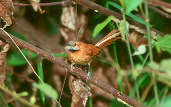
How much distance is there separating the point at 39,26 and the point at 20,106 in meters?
1.49

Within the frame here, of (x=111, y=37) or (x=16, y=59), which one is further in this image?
(x=16, y=59)

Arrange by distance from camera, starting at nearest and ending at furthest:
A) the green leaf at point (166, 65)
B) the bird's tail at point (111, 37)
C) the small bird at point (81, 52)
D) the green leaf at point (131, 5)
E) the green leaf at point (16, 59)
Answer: the green leaf at point (166, 65) < the green leaf at point (131, 5) < the bird's tail at point (111, 37) < the small bird at point (81, 52) < the green leaf at point (16, 59)

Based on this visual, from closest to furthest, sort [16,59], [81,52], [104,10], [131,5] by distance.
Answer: [131,5]
[104,10]
[81,52]
[16,59]

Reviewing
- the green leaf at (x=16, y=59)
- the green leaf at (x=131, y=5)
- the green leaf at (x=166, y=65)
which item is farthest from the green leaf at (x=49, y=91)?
the green leaf at (x=16, y=59)

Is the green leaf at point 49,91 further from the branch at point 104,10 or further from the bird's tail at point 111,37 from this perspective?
the branch at point 104,10

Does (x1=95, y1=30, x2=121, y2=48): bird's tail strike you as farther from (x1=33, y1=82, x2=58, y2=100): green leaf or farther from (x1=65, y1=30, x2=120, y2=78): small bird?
(x1=33, y1=82, x2=58, y2=100): green leaf

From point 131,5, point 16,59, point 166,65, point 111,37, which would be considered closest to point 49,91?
point 166,65

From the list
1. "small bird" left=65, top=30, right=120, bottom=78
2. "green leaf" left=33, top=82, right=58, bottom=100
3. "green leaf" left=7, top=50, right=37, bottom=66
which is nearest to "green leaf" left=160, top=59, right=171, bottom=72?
"green leaf" left=33, top=82, right=58, bottom=100

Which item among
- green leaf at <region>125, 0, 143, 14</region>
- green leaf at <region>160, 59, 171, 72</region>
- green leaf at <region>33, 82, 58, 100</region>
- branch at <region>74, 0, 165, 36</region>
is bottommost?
branch at <region>74, 0, 165, 36</region>

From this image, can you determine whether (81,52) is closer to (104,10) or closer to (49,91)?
(104,10)

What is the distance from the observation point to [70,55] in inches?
104

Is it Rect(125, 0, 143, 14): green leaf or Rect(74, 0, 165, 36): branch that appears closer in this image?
Rect(125, 0, 143, 14): green leaf

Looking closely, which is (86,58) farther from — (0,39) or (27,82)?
(27,82)

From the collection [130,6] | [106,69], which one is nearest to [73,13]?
[106,69]
